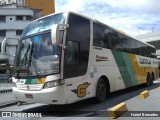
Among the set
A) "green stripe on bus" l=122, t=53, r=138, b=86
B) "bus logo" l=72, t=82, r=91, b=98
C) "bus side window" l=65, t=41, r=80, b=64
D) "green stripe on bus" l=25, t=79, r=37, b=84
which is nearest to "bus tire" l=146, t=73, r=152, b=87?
"green stripe on bus" l=122, t=53, r=138, b=86

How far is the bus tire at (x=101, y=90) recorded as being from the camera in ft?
38.5

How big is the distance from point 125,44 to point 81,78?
20.2ft

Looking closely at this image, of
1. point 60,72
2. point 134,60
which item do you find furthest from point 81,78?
point 134,60

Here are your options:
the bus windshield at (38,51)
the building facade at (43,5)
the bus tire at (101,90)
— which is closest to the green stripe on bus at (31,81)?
the bus windshield at (38,51)

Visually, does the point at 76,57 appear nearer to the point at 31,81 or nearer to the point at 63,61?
the point at 63,61

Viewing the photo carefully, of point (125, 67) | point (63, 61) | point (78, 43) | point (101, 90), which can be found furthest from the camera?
point (125, 67)

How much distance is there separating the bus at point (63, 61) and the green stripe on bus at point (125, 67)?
1011 millimetres

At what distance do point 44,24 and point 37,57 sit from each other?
1.45m

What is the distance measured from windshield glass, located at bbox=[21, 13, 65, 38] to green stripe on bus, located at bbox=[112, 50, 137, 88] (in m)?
4.24

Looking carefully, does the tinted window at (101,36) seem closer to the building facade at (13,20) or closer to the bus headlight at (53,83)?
the bus headlight at (53,83)

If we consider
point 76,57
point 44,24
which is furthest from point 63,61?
point 44,24

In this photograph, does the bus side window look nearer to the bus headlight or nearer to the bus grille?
the bus headlight

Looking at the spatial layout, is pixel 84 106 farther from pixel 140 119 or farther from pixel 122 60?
pixel 122 60

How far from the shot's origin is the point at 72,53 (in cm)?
1013
